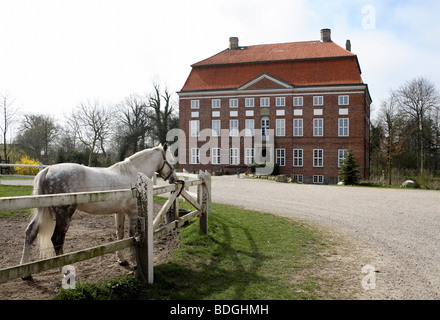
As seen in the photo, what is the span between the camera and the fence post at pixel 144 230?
406 cm

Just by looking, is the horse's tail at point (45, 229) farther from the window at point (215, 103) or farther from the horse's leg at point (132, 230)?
the window at point (215, 103)

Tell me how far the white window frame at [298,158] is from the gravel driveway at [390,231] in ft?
71.2

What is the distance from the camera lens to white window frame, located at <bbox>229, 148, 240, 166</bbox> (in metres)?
38.3

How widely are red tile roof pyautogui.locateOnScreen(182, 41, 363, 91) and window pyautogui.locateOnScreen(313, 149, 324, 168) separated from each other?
747 cm

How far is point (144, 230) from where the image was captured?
411 centimetres

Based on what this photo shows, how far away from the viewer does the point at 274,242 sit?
677cm

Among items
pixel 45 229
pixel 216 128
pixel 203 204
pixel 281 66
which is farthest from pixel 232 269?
pixel 281 66

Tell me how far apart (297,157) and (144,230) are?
3399 centimetres

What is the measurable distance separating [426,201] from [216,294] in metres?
14.0

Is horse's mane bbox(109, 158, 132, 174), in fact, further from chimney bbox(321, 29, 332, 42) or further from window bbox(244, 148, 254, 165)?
chimney bbox(321, 29, 332, 42)

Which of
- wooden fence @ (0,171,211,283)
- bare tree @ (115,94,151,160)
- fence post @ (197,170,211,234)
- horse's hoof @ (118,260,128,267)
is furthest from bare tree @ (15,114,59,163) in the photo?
wooden fence @ (0,171,211,283)

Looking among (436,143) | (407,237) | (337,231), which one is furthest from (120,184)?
(436,143)

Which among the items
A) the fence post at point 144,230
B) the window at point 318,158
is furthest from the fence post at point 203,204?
the window at point 318,158
